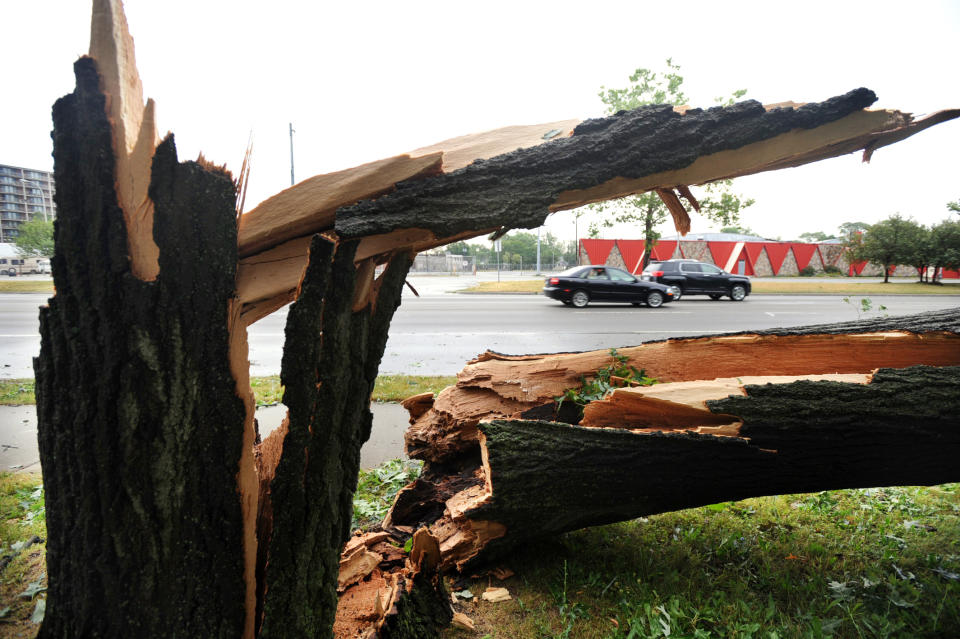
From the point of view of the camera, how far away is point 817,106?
1701mm

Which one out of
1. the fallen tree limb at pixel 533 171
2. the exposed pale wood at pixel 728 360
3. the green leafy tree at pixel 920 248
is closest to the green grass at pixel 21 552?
the fallen tree limb at pixel 533 171

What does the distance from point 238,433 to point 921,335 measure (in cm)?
334

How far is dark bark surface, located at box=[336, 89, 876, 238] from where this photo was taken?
1.58 metres

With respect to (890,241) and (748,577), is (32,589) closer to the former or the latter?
(748,577)

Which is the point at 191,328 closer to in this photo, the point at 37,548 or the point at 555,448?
the point at 555,448

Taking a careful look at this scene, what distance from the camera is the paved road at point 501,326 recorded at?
308 inches

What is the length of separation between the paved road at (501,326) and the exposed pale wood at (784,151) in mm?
5079

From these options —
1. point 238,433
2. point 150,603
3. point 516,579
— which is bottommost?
point 516,579

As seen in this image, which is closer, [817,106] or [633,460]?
[817,106]

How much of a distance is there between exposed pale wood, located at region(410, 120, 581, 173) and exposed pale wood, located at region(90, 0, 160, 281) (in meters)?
0.80

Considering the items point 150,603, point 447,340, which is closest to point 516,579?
point 150,603

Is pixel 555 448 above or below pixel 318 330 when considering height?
below

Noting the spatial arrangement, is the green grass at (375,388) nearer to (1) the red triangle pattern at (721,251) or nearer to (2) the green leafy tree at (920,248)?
(2) the green leafy tree at (920,248)

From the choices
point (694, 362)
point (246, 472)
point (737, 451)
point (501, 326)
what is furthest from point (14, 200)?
point (737, 451)
